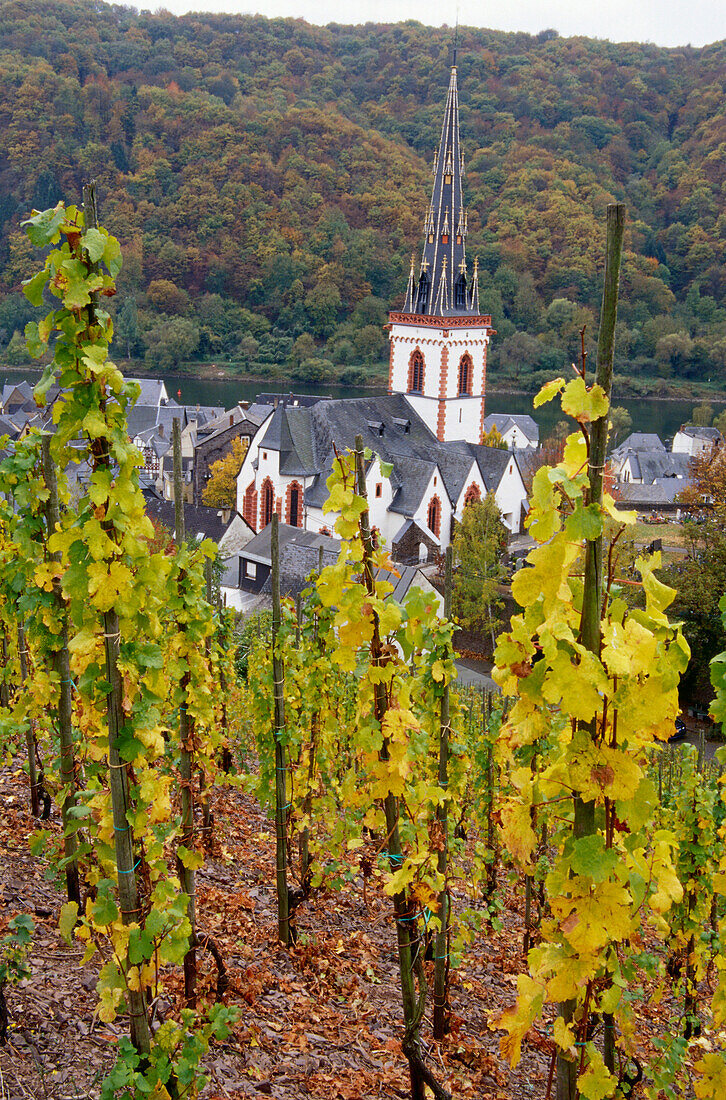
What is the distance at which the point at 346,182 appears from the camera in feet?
405

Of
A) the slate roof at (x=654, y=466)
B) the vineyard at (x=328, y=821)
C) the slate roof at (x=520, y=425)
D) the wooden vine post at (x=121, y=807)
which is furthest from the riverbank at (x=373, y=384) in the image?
the wooden vine post at (x=121, y=807)

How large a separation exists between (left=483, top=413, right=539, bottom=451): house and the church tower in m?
26.4

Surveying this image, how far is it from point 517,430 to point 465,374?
2804 centimetres

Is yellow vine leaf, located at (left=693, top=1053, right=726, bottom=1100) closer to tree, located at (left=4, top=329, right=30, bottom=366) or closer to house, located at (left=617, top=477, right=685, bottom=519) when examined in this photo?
house, located at (left=617, top=477, right=685, bottom=519)

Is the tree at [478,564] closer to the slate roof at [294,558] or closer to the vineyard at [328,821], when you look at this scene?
the slate roof at [294,558]

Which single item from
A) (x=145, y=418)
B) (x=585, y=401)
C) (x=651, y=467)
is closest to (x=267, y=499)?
(x=145, y=418)

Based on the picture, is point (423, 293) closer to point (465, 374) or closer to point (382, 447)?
point (465, 374)

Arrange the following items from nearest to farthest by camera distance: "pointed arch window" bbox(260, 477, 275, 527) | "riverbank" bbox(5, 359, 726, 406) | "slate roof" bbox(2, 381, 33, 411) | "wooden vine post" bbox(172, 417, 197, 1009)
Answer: "wooden vine post" bbox(172, 417, 197, 1009), "pointed arch window" bbox(260, 477, 275, 527), "slate roof" bbox(2, 381, 33, 411), "riverbank" bbox(5, 359, 726, 406)

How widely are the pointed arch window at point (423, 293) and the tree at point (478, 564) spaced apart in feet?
39.5

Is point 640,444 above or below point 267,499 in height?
below

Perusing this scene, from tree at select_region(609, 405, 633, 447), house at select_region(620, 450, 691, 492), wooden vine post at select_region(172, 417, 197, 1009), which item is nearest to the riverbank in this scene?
tree at select_region(609, 405, 633, 447)

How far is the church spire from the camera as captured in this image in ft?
143

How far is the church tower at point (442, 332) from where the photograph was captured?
43188mm

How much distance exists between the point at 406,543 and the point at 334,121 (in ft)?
369
